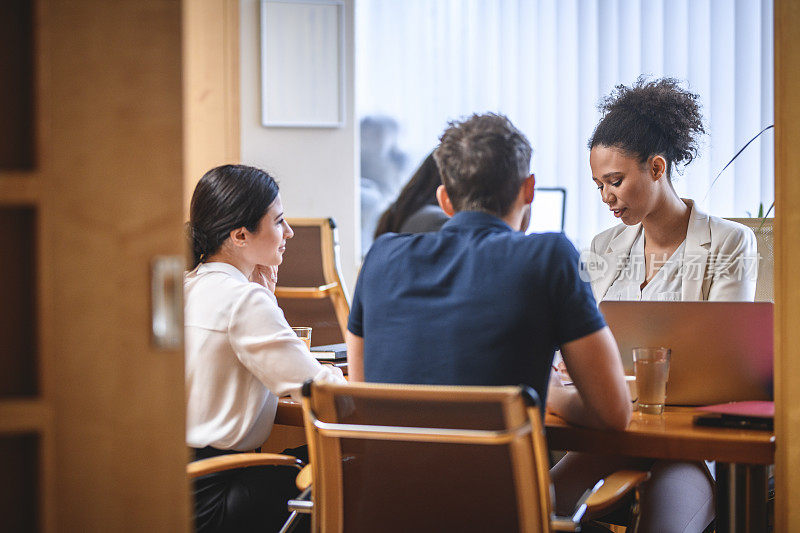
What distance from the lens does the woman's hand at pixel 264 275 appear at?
2.36 m

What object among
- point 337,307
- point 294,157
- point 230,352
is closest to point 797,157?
point 230,352

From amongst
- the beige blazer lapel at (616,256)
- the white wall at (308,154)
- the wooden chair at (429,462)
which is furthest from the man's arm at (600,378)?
the white wall at (308,154)

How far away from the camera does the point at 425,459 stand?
1217 millimetres

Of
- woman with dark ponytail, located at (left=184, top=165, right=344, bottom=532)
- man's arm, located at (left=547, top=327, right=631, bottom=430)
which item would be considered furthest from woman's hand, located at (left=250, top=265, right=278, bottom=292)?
man's arm, located at (left=547, top=327, right=631, bottom=430)

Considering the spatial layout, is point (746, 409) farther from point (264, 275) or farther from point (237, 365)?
point (264, 275)

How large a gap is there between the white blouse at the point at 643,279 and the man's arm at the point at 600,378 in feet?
3.04

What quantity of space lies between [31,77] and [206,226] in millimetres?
1043

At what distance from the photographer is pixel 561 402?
4.67 feet

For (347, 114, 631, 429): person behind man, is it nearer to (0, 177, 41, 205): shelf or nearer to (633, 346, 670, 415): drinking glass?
(633, 346, 670, 415): drinking glass

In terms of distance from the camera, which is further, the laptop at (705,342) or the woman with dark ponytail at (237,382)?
the woman with dark ponytail at (237,382)

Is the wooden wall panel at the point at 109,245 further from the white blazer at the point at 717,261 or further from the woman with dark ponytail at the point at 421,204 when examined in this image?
the woman with dark ponytail at the point at 421,204

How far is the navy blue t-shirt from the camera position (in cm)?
129

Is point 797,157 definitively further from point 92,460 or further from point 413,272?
point 92,460

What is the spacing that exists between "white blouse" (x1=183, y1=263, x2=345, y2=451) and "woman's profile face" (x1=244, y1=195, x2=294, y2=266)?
24 cm
